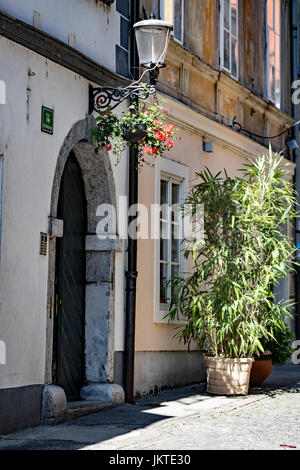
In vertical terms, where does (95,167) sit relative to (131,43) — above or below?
below

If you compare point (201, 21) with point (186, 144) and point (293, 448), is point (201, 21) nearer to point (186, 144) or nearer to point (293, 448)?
point (186, 144)

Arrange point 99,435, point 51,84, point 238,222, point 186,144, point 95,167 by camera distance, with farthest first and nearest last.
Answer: point 186,144 < point 238,222 < point 95,167 < point 51,84 < point 99,435

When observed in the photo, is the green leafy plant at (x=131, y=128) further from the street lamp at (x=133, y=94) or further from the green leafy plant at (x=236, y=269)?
the green leafy plant at (x=236, y=269)

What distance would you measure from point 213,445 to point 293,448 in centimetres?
61

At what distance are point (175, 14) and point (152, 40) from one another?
10.6ft

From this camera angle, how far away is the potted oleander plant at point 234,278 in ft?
33.2

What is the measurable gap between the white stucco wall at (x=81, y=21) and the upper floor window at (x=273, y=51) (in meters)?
6.10

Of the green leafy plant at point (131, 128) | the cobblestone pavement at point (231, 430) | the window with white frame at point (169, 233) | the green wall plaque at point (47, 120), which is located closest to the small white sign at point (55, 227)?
the green wall plaque at point (47, 120)

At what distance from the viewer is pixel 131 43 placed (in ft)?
33.6

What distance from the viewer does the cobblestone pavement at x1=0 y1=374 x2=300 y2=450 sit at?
6809mm

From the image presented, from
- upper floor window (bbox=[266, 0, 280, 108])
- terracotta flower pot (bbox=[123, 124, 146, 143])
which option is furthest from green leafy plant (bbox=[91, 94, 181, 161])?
upper floor window (bbox=[266, 0, 280, 108])

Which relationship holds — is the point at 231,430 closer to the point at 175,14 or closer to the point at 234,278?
the point at 234,278

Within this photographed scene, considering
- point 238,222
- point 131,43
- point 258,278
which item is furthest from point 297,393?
point 131,43

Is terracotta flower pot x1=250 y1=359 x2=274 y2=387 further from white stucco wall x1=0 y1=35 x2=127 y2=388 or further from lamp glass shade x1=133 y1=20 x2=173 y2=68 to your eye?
lamp glass shade x1=133 y1=20 x2=173 y2=68
